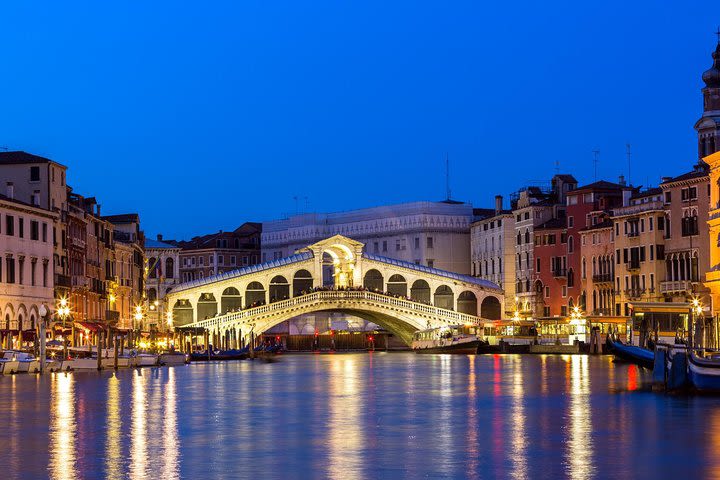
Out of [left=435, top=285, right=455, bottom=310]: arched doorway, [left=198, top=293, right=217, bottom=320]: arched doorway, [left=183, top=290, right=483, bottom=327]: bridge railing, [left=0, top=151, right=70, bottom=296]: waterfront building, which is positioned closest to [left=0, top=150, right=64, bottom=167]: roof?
[left=0, top=151, right=70, bottom=296]: waterfront building

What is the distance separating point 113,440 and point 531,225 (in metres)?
75.1

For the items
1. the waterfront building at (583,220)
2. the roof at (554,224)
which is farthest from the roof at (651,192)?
the roof at (554,224)

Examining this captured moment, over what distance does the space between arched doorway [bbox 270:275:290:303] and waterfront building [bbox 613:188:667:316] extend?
65.1 ft

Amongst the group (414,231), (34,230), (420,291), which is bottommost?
(420,291)

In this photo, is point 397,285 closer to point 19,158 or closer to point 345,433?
point 19,158

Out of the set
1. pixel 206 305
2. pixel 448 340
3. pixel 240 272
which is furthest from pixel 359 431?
pixel 240 272

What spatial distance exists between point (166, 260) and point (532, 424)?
10177 centimetres

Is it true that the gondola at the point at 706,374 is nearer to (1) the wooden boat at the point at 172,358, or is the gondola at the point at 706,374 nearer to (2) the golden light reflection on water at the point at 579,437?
(2) the golden light reflection on water at the point at 579,437

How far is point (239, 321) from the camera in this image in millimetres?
87000

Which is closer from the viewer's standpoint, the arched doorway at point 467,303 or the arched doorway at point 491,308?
the arched doorway at point 467,303

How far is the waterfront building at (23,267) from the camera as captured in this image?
194 feet

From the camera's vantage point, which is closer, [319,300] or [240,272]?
[319,300]

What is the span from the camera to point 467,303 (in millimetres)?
96625

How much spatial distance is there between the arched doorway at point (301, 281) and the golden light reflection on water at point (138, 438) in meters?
60.0
